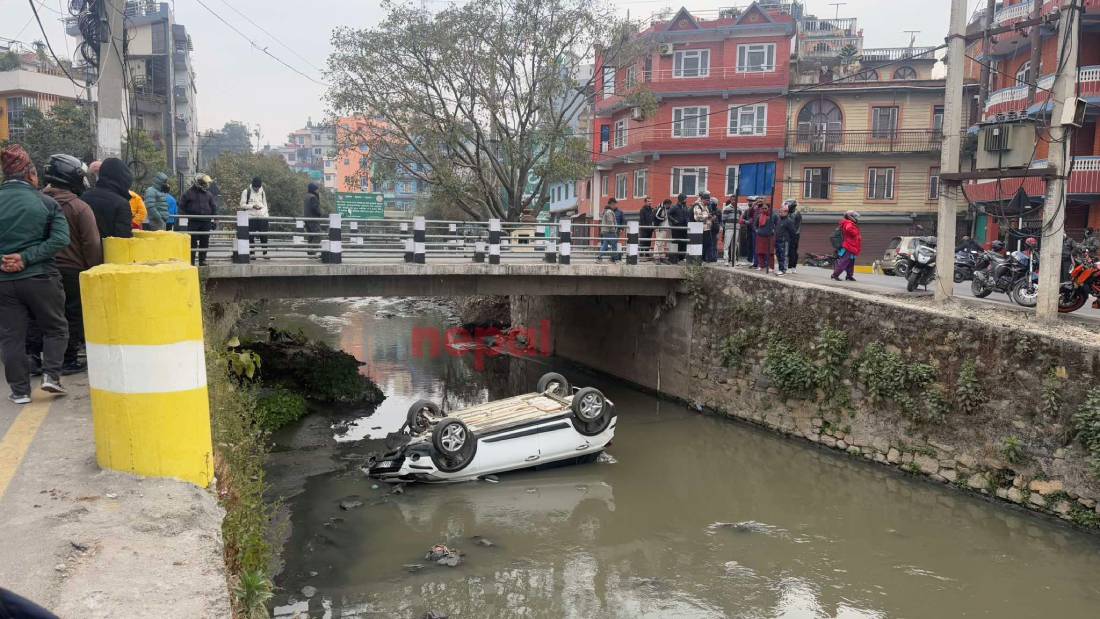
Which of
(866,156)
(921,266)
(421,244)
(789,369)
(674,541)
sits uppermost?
(866,156)

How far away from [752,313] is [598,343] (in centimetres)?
634

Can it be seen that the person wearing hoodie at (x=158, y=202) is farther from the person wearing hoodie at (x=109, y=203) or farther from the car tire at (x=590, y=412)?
the car tire at (x=590, y=412)

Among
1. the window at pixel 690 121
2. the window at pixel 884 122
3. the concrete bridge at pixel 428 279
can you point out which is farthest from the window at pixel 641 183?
the concrete bridge at pixel 428 279

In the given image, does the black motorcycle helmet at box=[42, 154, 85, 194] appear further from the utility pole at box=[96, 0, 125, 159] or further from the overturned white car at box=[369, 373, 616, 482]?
the overturned white car at box=[369, 373, 616, 482]

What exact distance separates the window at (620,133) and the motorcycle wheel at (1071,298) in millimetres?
26985

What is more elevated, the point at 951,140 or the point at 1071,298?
the point at 951,140

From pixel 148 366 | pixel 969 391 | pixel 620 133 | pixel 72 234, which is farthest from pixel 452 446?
pixel 620 133

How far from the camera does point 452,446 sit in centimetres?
1174

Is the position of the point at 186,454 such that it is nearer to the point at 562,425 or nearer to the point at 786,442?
the point at 562,425

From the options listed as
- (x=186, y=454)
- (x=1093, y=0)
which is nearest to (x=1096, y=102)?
(x=1093, y=0)

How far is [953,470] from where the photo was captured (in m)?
11.8

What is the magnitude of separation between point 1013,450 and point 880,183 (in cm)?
2646

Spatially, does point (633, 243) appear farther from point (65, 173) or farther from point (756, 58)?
point (756, 58)

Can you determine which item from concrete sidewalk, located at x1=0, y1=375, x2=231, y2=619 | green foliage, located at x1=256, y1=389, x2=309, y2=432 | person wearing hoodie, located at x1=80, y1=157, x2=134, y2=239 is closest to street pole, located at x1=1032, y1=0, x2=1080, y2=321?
concrete sidewalk, located at x1=0, y1=375, x2=231, y2=619
